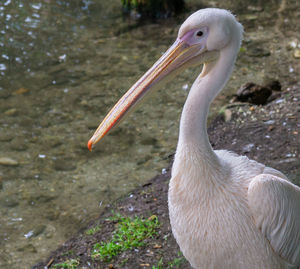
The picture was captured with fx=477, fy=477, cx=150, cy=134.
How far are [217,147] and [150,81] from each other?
200 cm

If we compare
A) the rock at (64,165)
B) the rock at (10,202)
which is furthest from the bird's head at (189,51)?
the rock at (64,165)

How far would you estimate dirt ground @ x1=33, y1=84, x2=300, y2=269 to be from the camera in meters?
3.22

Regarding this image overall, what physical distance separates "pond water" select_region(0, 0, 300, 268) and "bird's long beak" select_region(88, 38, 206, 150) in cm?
168

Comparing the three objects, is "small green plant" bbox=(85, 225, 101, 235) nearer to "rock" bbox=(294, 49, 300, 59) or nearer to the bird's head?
the bird's head

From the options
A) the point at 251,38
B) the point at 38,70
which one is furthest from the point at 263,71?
the point at 38,70

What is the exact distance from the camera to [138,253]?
324 centimetres

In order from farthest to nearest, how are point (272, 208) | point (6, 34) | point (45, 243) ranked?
1. point (6, 34)
2. point (45, 243)
3. point (272, 208)

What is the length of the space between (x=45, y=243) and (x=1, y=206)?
62 cm

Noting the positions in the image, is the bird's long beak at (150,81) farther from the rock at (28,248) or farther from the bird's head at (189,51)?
the rock at (28,248)

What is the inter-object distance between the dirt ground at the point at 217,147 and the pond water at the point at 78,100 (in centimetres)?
25

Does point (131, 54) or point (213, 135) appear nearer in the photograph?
point (213, 135)

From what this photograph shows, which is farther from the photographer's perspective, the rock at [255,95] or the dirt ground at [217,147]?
the rock at [255,95]

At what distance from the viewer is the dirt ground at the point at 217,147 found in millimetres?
3225

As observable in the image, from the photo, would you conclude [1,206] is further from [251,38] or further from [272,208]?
[251,38]
